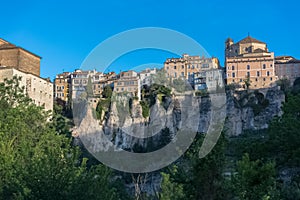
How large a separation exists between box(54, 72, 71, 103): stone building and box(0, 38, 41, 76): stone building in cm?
2834

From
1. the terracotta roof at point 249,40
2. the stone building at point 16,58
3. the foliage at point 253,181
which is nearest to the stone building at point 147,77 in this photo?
the terracotta roof at point 249,40

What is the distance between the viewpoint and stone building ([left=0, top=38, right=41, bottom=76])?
42.0 m

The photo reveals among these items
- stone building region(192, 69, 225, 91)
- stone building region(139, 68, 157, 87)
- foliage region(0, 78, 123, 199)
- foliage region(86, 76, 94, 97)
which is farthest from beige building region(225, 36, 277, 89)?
foliage region(0, 78, 123, 199)

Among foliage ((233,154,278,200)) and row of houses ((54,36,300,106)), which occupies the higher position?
row of houses ((54,36,300,106))

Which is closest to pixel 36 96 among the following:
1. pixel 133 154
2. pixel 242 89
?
pixel 133 154

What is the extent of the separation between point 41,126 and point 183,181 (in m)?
15.8

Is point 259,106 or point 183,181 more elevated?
point 259,106

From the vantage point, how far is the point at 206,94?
59.7 m

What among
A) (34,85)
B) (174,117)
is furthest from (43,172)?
(174,117)

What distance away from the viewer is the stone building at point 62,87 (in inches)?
2892

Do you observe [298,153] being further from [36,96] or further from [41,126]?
[36,96]

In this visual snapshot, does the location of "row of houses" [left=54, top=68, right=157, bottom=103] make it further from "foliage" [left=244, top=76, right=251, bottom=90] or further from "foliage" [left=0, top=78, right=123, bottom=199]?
"foliage" [left=0, top=78, right=123, bottom=199]

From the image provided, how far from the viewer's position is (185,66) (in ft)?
237

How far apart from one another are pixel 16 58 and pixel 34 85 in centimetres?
277
